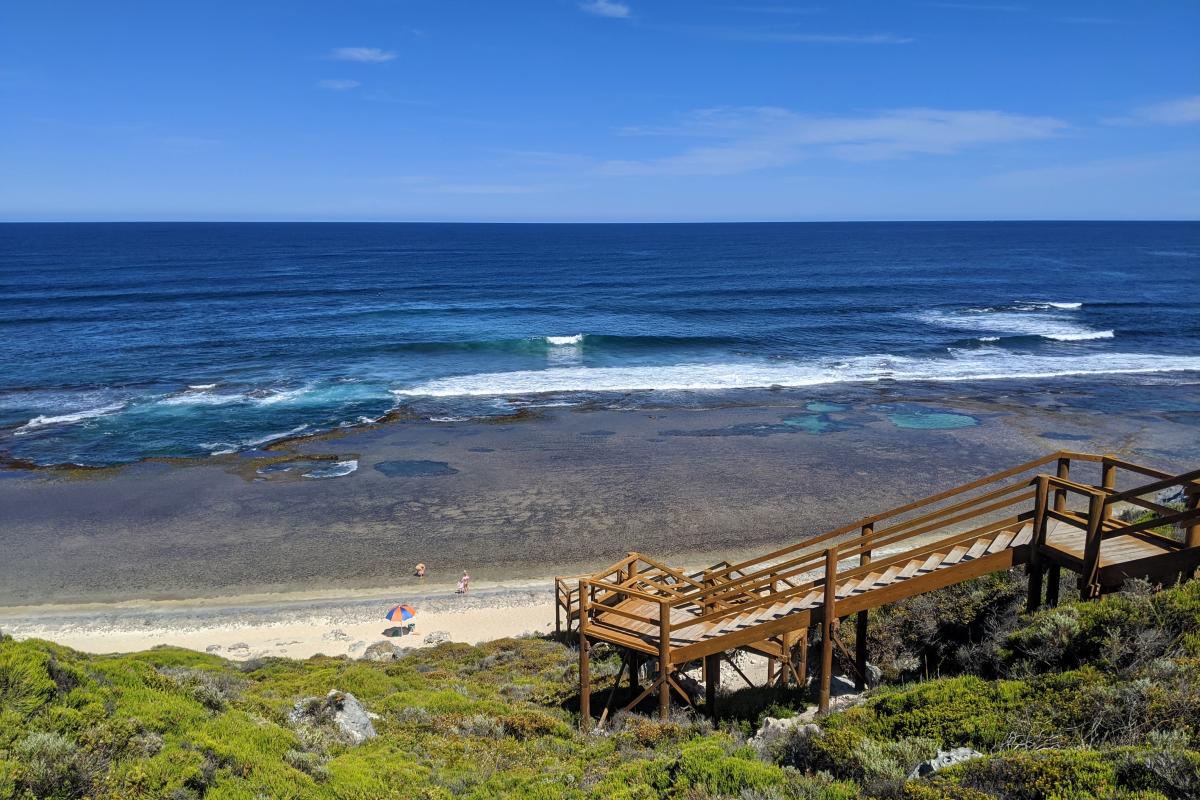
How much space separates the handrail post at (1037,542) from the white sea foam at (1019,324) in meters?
47.8

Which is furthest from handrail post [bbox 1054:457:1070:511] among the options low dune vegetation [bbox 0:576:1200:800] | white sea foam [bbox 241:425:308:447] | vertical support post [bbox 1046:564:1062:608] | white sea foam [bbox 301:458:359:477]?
white sea foam [bbox 241:425:308:447]

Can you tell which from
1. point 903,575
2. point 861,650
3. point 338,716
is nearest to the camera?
point 338,716

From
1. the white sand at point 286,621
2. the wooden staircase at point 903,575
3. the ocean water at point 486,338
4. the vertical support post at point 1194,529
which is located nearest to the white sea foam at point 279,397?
the ocean water at point 486,338

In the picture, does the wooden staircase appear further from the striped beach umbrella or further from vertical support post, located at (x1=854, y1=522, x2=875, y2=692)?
the striped beach umbrella

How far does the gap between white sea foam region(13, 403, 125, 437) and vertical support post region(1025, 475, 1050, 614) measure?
37.6m

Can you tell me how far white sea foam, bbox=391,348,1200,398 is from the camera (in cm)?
4119

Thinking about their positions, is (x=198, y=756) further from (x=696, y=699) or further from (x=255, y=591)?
(x=255, y=591)

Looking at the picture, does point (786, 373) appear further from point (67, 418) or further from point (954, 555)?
point (67, 418)

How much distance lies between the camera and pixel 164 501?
1038 inches

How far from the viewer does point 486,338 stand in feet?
172

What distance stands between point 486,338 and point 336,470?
80.3ft

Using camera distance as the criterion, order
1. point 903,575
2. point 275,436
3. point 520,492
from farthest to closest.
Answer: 1. point 275,436
2. point 520,492
3. point 903,575

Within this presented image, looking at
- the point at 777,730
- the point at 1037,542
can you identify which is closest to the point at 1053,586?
the point at 1037,542

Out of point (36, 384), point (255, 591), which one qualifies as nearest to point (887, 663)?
point (255, 591)
